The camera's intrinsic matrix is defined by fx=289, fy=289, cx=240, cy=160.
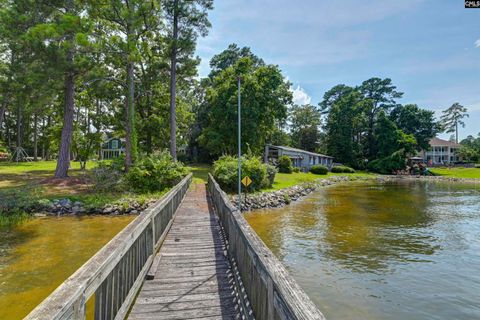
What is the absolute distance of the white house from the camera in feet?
208

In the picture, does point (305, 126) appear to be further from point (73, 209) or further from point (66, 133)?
point (73, 209)

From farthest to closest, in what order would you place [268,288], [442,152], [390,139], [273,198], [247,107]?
[442,152]
[390,139]
[247,107]
[273,198]
[268,288]

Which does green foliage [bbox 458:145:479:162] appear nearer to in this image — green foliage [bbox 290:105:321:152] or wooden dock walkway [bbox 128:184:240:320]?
green foliage [bbox 290:105:321:152]

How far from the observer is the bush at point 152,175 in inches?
657

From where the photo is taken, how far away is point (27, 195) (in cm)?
1374

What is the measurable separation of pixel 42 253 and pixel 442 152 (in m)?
76.6

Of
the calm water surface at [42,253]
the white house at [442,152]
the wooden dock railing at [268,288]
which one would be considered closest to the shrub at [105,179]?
the calm water surface at [42,253]

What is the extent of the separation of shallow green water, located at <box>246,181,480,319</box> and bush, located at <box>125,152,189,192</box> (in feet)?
18.8

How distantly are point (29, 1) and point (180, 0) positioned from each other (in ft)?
32.1

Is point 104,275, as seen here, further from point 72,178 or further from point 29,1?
point 29,1

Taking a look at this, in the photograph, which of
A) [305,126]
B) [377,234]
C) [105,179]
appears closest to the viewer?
[377,234]

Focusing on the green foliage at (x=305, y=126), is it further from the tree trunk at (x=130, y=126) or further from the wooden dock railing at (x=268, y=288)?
the wooden dock railing at (x=268, y=288)

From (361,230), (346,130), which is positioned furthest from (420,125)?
(361,230)

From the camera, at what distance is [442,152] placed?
65062mm
